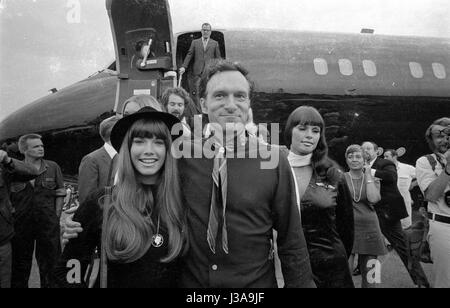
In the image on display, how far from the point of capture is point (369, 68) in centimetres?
638

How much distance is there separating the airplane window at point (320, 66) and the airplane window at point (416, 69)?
56.9 inches

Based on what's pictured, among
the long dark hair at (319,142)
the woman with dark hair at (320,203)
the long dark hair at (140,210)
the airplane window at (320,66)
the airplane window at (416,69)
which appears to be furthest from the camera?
the airplane window at (416,69)

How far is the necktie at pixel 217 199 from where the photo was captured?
175 cm

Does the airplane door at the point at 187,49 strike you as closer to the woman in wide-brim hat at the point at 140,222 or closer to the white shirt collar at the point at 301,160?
the white shirt collar at the point at 301,160

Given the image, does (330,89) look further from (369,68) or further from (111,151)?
(111,151)

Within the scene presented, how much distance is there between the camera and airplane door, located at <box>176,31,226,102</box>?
5.18 metres

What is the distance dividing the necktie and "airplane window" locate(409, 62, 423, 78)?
5.70 meters

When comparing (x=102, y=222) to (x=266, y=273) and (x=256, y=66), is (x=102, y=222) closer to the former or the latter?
(x=266, y=273)

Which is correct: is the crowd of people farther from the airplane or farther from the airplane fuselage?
the airplane fuselage

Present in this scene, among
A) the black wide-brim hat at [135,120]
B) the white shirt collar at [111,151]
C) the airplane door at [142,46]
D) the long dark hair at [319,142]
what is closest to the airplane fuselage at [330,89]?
the airplane door at [142,46]

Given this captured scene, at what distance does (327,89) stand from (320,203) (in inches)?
156

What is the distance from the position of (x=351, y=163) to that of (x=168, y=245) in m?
2.41

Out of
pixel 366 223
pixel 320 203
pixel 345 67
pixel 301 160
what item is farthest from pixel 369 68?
pixel 320 203

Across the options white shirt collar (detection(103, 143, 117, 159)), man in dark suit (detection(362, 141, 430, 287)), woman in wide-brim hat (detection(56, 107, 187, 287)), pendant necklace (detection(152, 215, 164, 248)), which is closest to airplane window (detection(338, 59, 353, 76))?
man in dark suit (detection(362, 141, 430, 287))
